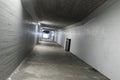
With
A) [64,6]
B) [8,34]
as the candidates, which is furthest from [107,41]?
[8,34]

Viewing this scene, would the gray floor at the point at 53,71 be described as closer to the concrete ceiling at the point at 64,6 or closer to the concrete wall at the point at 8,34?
the concrete wall at the point at 8,34

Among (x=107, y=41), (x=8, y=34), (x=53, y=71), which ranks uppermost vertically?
(x=8, y=34)

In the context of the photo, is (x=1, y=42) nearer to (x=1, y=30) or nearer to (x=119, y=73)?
(x=1, y=30)

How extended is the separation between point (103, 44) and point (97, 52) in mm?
588

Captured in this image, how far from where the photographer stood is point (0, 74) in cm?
267

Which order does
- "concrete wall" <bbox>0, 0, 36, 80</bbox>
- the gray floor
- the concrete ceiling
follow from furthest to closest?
the concrete ceiling < the gray floor < "concrete wall" <bbox>0, 0, 36, 80</bbox>

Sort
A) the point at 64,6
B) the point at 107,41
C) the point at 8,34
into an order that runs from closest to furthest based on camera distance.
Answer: the point at 8,34 → the point at 107,41 → the point at 64,6

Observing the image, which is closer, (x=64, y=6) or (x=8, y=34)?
(x=8, y=34)

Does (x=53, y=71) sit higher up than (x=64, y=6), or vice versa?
(x=64, y=6)

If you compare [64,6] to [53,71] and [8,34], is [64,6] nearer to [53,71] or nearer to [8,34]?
[53,71]

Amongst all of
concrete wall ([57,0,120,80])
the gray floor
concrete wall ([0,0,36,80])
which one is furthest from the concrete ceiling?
the gray floor

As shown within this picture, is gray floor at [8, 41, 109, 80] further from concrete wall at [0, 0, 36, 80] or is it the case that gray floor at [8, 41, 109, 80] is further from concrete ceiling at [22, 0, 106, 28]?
concrete ceiling at [22, 0, 106, 28]

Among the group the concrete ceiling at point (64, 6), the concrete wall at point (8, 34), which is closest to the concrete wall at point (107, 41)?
the concrete ceiling at point (64, 6)

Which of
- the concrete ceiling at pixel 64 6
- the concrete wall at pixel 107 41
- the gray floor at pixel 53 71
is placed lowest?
the gray floor at pixel 53 71
